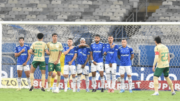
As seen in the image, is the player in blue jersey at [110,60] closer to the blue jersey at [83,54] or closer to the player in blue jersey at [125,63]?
the player in blue jersey at [125,63]

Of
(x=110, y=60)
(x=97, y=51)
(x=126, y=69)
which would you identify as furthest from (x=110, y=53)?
(x=126, y=69)

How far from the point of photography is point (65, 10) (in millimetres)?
15625

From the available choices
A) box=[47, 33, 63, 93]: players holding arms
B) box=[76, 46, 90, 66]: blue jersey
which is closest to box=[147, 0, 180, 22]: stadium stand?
box=[76, 46, 90, 66]: blue jersey

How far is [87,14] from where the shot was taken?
50.9 ft

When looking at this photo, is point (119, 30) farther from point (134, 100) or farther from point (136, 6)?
point (136, 6)

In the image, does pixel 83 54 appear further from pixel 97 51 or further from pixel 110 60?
pixel 110 60

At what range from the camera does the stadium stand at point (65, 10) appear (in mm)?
15227

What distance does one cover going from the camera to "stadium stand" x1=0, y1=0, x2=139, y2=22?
15227 mm

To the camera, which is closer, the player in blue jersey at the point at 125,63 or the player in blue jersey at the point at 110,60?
the player in blue jersey at the point at 125,63

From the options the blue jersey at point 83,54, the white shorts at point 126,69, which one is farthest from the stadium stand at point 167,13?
the blue jersey at point 83,54

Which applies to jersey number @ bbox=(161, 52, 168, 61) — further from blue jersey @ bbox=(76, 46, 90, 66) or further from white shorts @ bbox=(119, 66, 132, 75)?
blue jersey @ bbox=(76, 46, 90, 66)

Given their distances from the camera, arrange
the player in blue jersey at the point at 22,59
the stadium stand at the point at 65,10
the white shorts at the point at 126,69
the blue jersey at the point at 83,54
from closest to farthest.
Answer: the white shorts at the point at 126,69 < the blue jersey at the point at 83,54 < the player in blue jersey at the point at 22,59 < the stadium stand at the point at 65,10

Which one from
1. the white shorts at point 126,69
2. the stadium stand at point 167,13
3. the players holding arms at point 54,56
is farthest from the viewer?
the stadium stand at point 167,13

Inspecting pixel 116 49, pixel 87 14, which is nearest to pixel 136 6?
pixel 87 14
